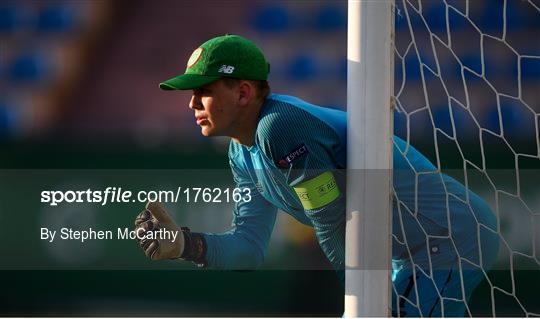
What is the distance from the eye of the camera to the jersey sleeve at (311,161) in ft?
5.62

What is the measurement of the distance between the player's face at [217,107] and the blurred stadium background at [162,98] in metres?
2.22

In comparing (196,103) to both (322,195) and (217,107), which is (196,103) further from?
(322,195)

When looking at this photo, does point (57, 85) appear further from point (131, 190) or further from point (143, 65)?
point (131, 190)

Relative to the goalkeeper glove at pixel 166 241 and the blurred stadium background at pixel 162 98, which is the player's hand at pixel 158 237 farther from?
the blurred stadium background at pixel 162 98

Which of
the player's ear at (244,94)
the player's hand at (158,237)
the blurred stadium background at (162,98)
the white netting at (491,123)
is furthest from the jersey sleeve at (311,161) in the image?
the blurred stadium background at (162,98)

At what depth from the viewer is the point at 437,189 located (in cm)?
197

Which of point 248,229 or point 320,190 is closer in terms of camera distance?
point 320,190

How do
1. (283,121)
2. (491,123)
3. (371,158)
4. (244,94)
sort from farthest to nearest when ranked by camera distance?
1. (491,123)
2. (244,94)
3. (283,121)
4. (371,158)

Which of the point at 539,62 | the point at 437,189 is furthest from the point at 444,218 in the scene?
the point at 539,62

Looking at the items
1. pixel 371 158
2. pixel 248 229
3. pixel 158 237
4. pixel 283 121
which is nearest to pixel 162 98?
pixel 248 229

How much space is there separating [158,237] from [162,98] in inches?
118

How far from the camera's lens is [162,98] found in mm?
4906

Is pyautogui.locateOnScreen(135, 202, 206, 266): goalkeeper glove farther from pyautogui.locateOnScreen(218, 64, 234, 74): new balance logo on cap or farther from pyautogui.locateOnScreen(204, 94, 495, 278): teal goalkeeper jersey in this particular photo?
pyautogui.locateOnScreen(218, 64, 234, 74): new balance logo on cap

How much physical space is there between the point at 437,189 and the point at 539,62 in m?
3.02
